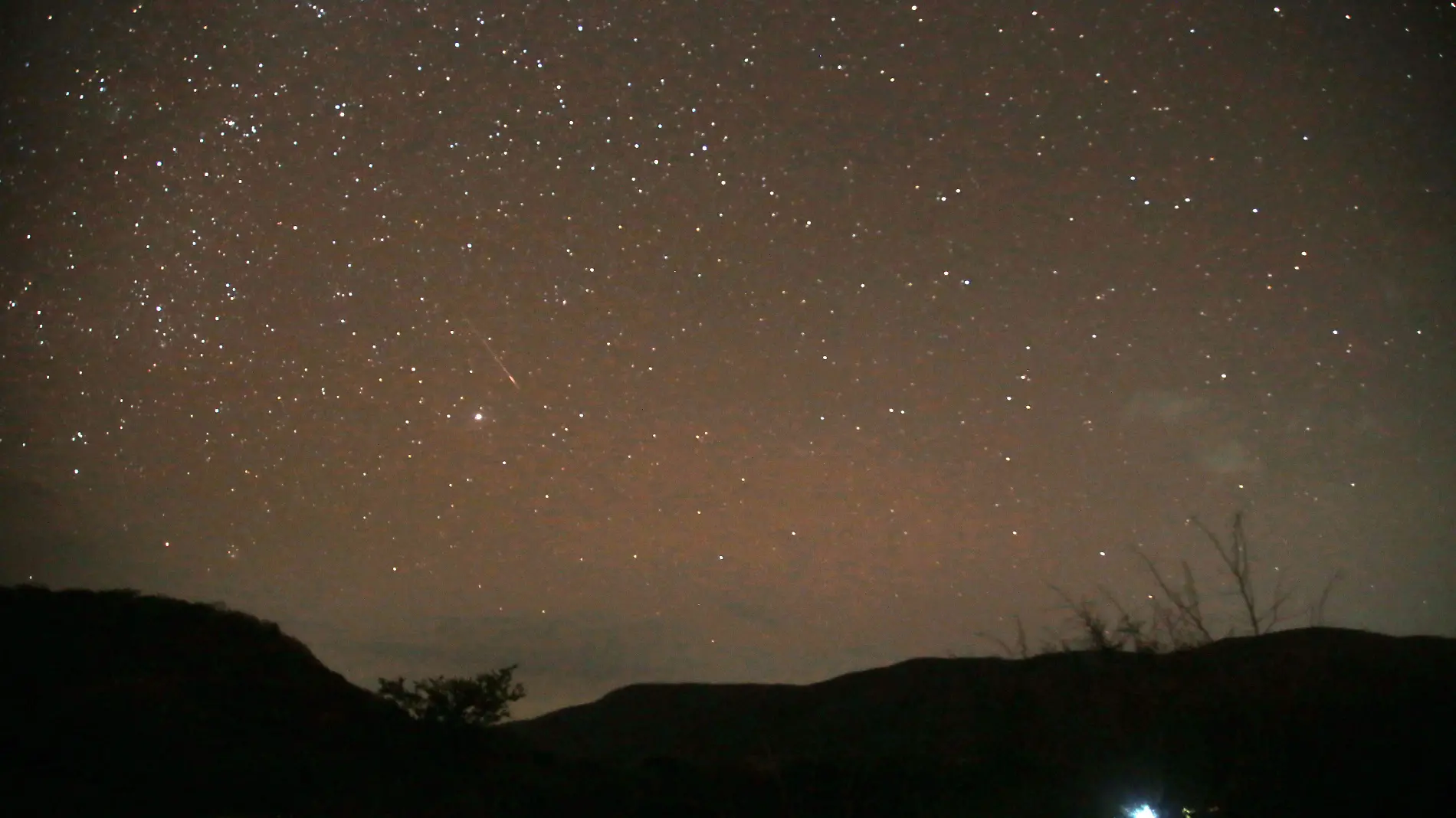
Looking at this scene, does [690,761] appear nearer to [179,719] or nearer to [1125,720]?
[1125,720]

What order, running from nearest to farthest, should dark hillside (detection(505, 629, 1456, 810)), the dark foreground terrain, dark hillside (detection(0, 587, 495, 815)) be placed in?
dark hillside (detection(0, 587, 495, 815)) < the dark foreground terrain < dark hillside (detection(505, 629, 1456, 810))

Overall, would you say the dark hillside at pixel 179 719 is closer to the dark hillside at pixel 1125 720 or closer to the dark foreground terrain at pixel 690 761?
the dark foreground terrain at pixel 690 761

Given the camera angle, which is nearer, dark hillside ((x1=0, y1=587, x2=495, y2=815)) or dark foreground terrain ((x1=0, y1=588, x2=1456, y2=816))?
dark hillside ((x1=0, y1=587, x2=495, y2=815))

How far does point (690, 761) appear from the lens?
17.7 metres

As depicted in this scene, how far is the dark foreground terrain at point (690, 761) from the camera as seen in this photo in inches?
518

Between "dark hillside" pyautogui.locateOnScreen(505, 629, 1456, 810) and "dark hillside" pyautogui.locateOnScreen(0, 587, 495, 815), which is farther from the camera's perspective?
"dark hillside" pyautogui.locateOnScreen(505, 629, 1456, 810)

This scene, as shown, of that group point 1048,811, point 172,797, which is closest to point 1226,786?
point 1048,811

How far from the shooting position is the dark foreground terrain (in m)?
13.2

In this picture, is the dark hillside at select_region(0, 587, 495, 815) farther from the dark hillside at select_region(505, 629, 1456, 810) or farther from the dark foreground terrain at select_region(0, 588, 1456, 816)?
the dark hillside at select_region(505, 629, 1456, 810)

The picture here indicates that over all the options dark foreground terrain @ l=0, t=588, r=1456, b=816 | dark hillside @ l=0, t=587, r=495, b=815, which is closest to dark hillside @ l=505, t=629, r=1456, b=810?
dark foreground terrain @ l=0, t=588, r=1456, b=816

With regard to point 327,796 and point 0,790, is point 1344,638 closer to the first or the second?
point 327,796

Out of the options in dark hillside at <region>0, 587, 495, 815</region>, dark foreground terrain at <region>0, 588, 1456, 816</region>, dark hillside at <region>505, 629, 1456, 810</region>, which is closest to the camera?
dark hillside at <region>0, 587, 495, 815</region>

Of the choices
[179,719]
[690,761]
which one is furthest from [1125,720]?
[179,719]

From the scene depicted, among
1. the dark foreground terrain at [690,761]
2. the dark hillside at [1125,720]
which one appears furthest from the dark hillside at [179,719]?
the dark hillside at [1125,720]
